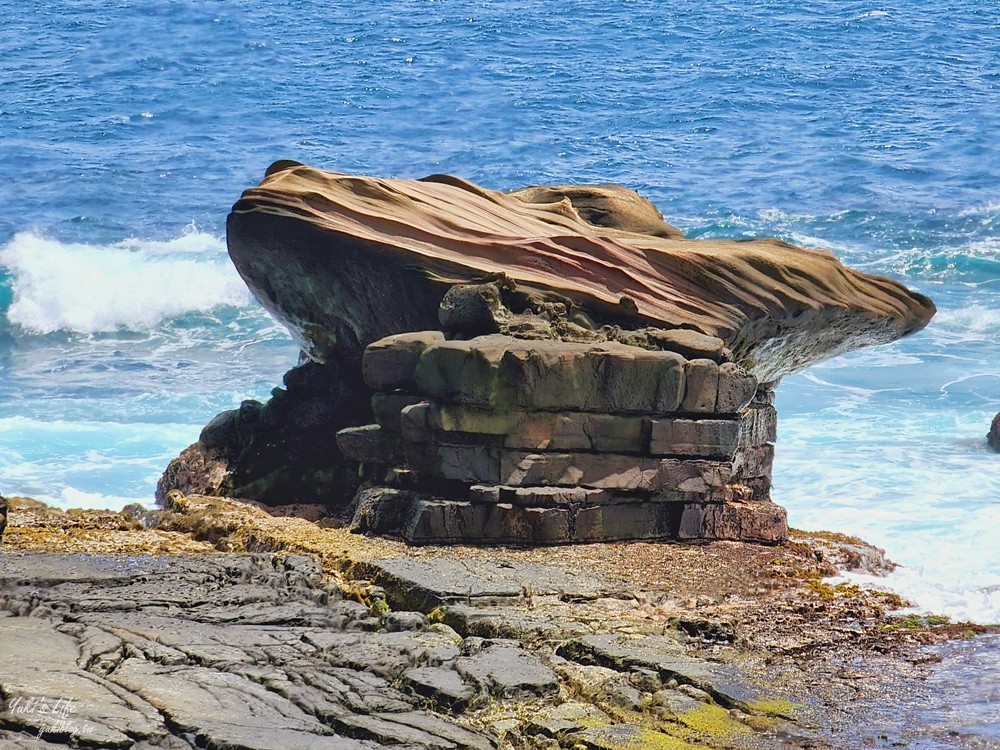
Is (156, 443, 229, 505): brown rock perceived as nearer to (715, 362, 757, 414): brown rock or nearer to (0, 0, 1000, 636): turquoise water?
(0, 0, 1000, 636): turquoise water

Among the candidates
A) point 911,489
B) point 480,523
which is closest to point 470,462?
point 480,523

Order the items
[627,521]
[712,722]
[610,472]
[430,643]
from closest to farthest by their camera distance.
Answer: [712,722]
[430,643]
[610,472]
[627,521]

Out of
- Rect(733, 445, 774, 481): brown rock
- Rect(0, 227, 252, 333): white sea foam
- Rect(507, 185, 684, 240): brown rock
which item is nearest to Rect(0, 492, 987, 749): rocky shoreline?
Rect(733, 445, 774, 481): brown rock

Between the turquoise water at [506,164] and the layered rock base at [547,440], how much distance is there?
2381 mm

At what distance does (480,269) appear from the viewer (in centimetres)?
1248

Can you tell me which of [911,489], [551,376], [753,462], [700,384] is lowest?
[753,462]

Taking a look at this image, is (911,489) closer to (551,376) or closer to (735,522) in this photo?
(735,522)

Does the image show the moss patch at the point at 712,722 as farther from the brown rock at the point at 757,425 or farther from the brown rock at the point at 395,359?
the brown rock at the point at 757,425

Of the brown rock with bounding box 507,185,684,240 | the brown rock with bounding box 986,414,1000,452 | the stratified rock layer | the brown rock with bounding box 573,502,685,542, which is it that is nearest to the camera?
the brown rock with bounding box 573,502,685,542

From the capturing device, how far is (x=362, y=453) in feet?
40.7

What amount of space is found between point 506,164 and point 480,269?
75.0ft

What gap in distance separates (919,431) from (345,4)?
105ft

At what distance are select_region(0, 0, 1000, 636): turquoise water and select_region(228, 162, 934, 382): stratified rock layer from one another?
2.60m

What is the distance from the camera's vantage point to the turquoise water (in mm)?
20297
